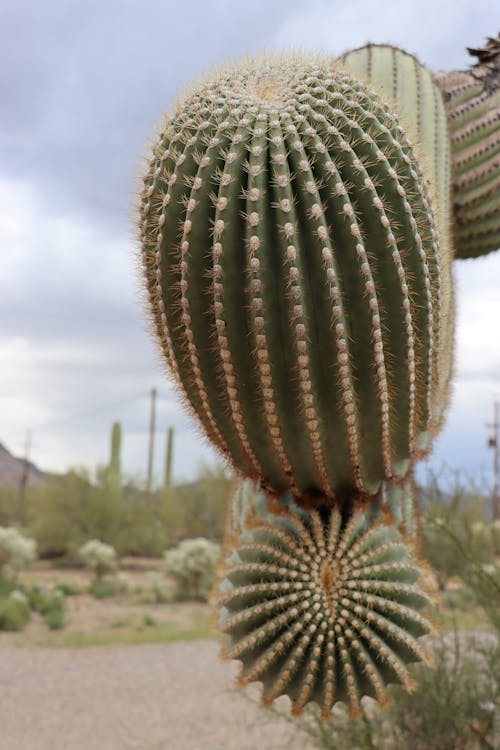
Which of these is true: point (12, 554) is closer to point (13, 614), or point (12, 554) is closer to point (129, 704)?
point (13, 614)

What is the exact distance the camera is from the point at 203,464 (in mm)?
34281

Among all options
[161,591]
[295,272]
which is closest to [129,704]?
[295,272]

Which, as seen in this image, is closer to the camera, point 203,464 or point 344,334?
point 344,334

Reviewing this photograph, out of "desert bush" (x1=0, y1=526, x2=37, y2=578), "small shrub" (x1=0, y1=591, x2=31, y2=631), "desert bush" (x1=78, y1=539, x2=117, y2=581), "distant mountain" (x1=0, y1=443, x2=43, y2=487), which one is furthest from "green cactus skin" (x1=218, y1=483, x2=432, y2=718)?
"distant mountain" (x1=0, y1=443, x2=43, y2=487)

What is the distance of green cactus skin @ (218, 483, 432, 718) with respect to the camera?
3.09 meters

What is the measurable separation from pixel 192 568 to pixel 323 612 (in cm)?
1801

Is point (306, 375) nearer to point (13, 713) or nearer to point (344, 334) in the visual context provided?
point (344, 334)

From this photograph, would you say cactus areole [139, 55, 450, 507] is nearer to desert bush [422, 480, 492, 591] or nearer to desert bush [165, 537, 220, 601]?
desert bush [422, 480, 492, 591]

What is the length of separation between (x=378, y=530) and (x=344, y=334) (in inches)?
37.3

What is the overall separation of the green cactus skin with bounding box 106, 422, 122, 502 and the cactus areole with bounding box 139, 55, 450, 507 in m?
27.6

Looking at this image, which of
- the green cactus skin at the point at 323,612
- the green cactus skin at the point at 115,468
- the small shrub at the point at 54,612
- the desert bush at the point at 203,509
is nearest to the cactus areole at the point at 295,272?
the green cactus skin at the point at 323,612

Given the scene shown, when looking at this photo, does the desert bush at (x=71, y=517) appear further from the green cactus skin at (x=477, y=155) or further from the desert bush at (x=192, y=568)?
the green cactus skin at (x=477, y=155)

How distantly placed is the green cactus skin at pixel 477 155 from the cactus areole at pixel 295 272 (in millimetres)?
2257

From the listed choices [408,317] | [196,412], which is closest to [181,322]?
[196,412]
